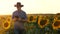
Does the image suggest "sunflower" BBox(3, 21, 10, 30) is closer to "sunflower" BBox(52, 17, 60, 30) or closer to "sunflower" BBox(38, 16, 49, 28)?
"sunflower" BBox(38, 16, 49, 28)

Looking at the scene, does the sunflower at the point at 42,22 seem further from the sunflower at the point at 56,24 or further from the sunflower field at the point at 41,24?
the sunflower at the point at 56,24

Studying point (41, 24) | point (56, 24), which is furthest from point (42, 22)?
point (56, 24)

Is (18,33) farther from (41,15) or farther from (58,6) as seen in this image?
(58,6)

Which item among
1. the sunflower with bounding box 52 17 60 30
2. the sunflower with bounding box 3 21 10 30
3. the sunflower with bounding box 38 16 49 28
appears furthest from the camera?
the sunflower with bounding box 3 21 10 30

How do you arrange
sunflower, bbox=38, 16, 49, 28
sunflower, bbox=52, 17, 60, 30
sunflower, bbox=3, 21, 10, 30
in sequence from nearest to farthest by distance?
sunflower, bbox=52, 17, 60, 30 < sunflower, bbox=38, 16, 49, 28 < sunflower, bbox=3, 21, 10, 30

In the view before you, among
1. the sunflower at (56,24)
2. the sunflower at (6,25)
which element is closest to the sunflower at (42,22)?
the sunflower at (56,24)

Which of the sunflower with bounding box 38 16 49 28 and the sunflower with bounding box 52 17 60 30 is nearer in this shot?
the sunflower with bounding box 52 17 60 30

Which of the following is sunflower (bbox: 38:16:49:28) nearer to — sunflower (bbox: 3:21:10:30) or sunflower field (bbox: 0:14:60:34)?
sunflower field (bbox: 0:14:60:34)

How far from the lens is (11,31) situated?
3.97 m

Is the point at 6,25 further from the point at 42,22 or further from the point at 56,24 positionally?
the point at 56,24

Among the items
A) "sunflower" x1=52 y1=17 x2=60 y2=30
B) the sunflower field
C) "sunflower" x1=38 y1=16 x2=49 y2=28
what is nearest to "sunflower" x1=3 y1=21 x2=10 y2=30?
the sunflower field

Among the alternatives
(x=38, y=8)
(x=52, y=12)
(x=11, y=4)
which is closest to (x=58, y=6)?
(x=52, y=12)

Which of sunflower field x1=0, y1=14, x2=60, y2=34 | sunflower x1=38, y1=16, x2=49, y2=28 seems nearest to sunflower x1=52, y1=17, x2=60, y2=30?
sunflower field x1=0, y1=14, x2=60, y2=34

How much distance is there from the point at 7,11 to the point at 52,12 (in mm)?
1086
